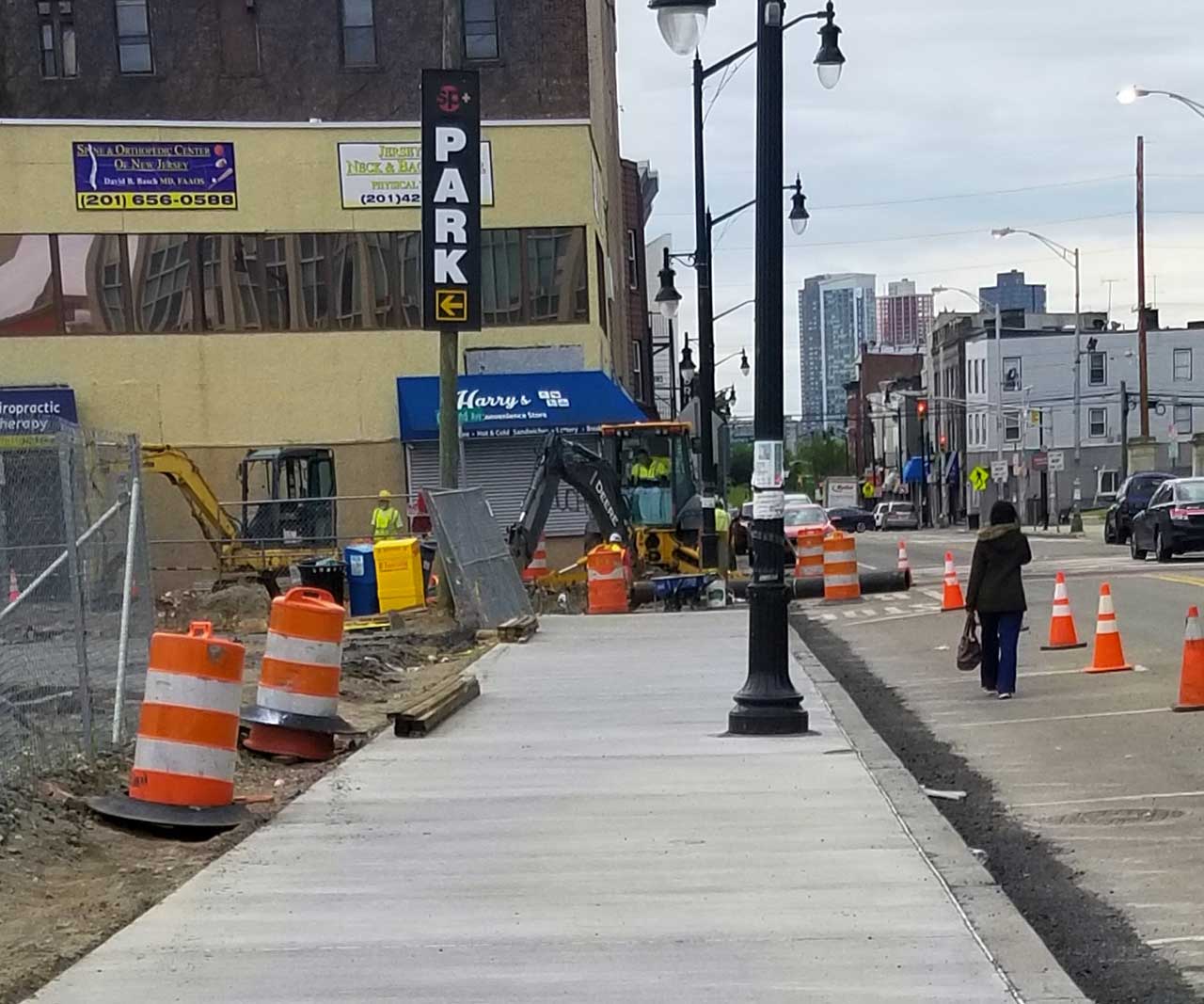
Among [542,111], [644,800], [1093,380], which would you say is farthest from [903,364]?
[644,800]

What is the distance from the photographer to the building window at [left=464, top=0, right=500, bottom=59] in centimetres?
3825

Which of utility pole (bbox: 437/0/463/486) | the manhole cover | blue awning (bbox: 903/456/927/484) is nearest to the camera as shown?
→ the manhole cover

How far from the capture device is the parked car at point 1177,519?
31562 millimetres

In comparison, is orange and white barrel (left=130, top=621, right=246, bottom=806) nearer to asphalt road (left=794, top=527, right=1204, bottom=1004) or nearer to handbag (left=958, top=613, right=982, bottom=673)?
asphalt road (left=794, top=527, right=1204, bottom=1004)

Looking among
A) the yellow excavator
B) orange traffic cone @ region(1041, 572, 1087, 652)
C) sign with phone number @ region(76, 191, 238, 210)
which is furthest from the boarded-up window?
orange traffic cone @ region(1041, 572, 1087, 652)

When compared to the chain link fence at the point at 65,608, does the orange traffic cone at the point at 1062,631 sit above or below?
below

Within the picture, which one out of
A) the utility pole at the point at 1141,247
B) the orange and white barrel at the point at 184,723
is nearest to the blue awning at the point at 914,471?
the utility pole at the point at 1141,247

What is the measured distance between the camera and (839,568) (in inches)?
1078

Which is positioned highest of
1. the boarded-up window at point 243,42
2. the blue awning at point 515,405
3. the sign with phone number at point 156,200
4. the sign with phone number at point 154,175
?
the boarded-up window at point 243,42

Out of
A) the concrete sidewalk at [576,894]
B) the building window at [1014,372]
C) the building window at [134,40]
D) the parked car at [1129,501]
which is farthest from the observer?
the building window at [1014,372]

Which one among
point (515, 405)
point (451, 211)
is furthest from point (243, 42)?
point (451, 211)

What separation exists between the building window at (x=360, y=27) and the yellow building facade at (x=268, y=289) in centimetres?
283

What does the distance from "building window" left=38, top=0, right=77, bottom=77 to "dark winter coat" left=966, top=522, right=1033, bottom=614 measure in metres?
30.4

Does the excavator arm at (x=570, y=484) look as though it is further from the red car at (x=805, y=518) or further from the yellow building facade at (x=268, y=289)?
the red car at (x=805, y=518)
